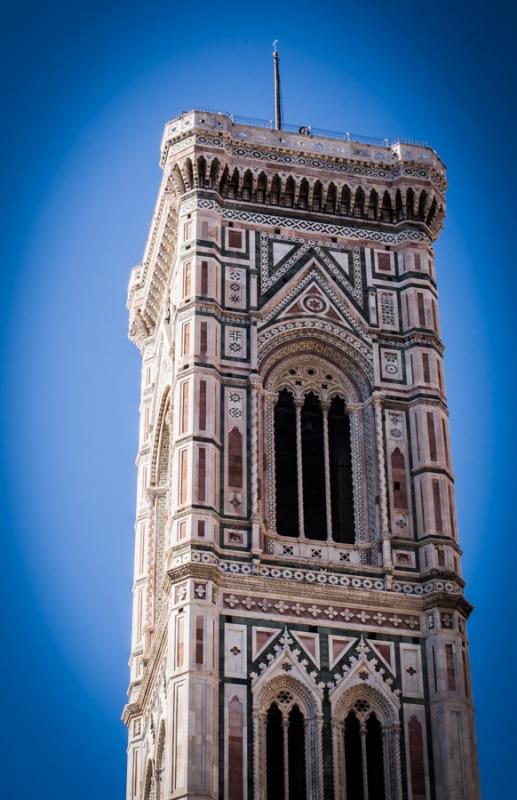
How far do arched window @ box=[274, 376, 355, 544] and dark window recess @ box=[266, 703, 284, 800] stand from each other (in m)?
3.86

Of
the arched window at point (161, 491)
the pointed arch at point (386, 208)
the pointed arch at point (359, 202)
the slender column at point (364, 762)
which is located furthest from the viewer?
the pointed arch at point (386, 208)

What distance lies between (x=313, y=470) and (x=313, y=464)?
4.9 inches

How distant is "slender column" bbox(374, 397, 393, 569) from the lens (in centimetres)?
3769

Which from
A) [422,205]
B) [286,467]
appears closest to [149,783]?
[286,467]

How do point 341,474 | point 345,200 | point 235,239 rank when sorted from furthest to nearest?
point 345,200 → point 235,239 → point 341,474

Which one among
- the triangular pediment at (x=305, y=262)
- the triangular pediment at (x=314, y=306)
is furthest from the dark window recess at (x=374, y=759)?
the triangular pediment at (x=305, y=262)

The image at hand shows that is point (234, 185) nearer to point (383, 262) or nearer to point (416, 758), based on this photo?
point (383, 262)

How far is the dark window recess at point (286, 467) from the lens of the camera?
38406 millimetres

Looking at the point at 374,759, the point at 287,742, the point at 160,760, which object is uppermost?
the point at 160,760

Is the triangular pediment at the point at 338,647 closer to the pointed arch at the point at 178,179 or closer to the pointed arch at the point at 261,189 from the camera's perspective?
the pointed arch at the point at 261,189

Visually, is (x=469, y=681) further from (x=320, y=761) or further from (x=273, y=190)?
(x=273, y=190)

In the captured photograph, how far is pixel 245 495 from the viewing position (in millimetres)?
37812

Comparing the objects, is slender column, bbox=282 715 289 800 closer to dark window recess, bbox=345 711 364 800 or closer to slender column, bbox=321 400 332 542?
dark window recess, bbox=345 711 364 800

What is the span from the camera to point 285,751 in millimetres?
34906
